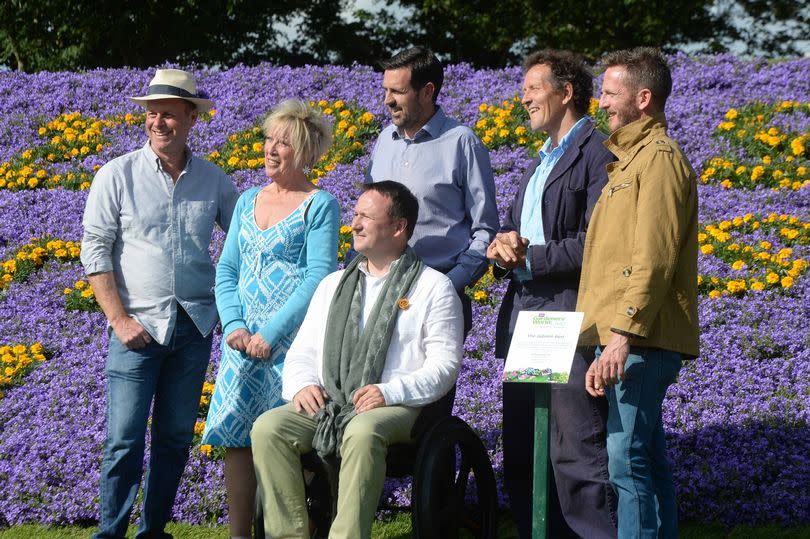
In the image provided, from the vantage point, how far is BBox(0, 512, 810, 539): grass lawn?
4.66m

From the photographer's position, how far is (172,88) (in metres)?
4.63

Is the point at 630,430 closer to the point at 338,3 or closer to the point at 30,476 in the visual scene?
the point at 30,476

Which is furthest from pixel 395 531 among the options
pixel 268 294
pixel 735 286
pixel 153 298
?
pixel 735 286

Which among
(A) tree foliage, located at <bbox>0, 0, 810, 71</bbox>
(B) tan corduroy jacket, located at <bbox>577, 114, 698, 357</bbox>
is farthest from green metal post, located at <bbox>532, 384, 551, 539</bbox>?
(A) tree foliage, located at <bbox>0, 0, 810, 71</bbox>

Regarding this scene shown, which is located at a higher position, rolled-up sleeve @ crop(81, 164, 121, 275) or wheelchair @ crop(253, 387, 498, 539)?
rolled-up sleeve @ crop(81, 164, 121, 275)

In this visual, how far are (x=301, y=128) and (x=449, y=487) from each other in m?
1.61

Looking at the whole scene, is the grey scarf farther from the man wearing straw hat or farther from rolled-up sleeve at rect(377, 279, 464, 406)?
the man wearing straw hat

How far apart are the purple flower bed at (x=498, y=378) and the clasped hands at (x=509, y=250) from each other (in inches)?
61.6

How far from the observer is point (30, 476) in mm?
5355

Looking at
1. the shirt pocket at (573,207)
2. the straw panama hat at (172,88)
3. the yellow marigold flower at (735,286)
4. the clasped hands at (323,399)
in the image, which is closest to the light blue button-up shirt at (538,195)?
the shirt pocket at (573,207)

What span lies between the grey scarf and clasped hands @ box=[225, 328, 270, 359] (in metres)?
0.30

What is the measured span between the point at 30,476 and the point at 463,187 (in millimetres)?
2698

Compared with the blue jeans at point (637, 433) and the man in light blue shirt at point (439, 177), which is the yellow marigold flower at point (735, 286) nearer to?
the man in light blue shirt at point (439, 177)

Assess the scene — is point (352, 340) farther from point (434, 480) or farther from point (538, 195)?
point (538, 195)
